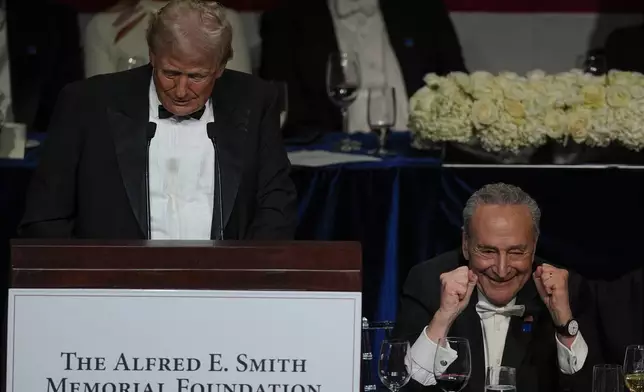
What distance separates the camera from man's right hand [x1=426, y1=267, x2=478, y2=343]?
247 cm

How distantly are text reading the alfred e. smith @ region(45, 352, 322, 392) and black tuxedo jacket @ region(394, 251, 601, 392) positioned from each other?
91 centimetres

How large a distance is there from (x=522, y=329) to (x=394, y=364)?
2.15 ft

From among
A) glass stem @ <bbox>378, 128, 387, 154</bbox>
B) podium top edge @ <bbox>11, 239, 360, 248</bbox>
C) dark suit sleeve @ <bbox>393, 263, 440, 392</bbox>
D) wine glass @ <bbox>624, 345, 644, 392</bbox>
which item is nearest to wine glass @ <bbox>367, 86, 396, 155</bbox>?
glass stem @ <bbox>378, 128, 387, 154</bbox>

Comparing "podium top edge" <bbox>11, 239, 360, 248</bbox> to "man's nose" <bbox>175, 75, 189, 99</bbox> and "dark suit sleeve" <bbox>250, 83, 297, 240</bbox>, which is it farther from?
"dark suit sleeve" <bbox>250, 83, 297, 240</bbox>

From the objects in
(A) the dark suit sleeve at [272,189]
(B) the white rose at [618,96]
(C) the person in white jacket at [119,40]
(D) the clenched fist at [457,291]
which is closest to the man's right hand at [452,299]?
(D) the clenched fist at [457,291]

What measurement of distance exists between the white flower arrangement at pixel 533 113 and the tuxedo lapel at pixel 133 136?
126cm

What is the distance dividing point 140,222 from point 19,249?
2.43ft

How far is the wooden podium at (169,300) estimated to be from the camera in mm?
1703

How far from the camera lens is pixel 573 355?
8.29 feet

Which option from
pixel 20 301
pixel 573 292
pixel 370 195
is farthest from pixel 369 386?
pixel 370 195

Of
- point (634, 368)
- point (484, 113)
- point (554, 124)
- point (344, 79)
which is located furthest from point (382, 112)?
point (634, 368)

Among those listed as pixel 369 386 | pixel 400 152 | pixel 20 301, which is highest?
pixel 400 152

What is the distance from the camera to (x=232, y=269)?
1.72m

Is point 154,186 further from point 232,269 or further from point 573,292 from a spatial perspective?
Result: point 573,292
